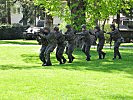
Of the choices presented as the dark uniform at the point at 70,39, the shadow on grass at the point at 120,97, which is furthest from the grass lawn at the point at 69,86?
the dark uniform at the point at 70,39

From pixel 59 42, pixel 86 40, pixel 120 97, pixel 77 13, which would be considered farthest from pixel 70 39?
pixel 120 97

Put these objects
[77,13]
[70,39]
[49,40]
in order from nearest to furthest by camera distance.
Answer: [49,40] → [70,39] → [77,13]

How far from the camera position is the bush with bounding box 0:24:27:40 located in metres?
46.5

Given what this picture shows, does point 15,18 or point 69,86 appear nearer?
point 69,86

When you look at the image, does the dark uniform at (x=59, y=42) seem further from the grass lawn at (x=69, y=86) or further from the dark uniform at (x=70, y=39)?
the grass lawn at (x=69, y=86)

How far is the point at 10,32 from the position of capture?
47906 mm

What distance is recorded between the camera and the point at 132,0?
91.5 ft

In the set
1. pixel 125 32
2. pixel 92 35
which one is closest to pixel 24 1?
pixel 125 32

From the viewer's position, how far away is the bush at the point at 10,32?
153 ft

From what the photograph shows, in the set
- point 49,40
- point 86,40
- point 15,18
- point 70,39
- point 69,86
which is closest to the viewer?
point 69,86

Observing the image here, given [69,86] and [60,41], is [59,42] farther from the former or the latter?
[69,86]

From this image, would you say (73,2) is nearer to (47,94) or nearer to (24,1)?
(47,94)

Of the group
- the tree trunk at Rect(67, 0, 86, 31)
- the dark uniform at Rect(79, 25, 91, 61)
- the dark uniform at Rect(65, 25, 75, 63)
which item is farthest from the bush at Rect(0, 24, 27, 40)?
the dark uniform at Rect(65, 25, 75, 63)

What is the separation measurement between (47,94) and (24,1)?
42339 mm
